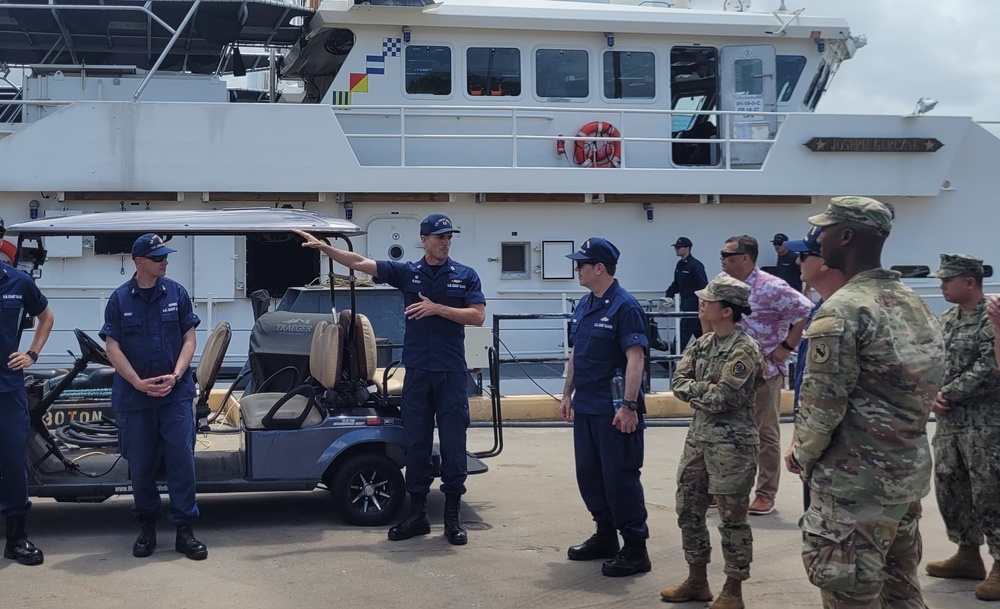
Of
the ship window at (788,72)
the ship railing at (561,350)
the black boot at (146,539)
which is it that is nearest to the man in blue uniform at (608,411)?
the black boot at (146,539)

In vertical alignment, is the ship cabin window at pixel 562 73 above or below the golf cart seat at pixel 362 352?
above

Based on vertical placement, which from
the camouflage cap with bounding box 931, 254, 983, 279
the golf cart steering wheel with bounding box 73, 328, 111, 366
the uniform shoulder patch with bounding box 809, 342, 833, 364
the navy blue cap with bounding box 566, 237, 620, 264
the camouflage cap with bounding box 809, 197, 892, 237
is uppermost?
the camouflage cap with bounding box 809, 197, 892, 237

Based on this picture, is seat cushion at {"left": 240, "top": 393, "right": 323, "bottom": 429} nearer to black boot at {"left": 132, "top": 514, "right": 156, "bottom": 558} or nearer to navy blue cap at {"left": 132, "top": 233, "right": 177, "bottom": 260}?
black boot at {"left": 132, "top": 514, "right": 156, "bottom": 558}

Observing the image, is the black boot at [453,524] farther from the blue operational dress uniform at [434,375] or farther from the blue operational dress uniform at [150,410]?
the blue operational dress uniform at [150,410]

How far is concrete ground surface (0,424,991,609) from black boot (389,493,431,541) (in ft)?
0.16

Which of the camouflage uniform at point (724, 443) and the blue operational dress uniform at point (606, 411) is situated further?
the blue operational dress uniform at point (606, 411)

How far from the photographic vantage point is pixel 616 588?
489 cm

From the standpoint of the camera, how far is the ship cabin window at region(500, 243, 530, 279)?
12.4m

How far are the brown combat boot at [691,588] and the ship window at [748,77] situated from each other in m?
10.2

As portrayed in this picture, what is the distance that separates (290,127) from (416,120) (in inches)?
75.1

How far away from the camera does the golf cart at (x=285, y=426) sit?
5.76 meters

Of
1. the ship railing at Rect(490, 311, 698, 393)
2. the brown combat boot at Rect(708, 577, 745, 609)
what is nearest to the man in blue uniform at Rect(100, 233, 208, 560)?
the brown combat boot at Rect(708, 577, 745, 609)

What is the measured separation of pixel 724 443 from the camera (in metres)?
4.45

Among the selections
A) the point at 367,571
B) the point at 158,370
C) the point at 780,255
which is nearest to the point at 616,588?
the point at 367,571
